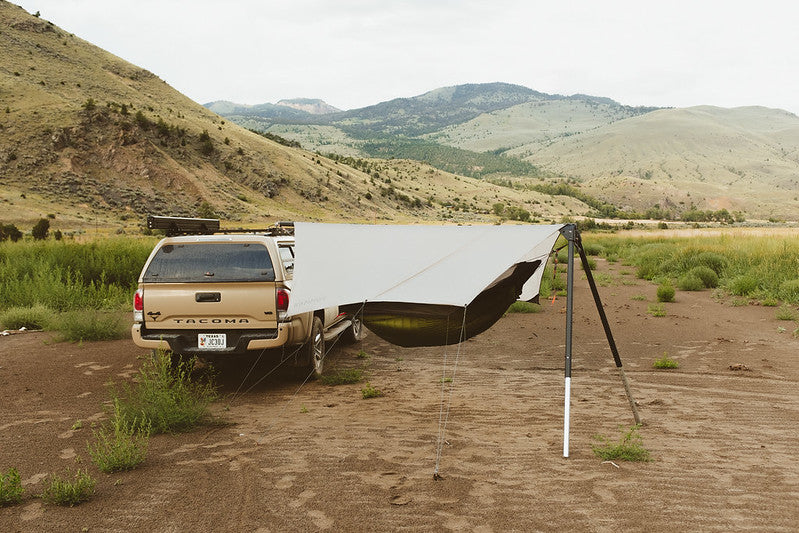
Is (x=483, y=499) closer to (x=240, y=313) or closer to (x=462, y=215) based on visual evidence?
(x=240, y=313)

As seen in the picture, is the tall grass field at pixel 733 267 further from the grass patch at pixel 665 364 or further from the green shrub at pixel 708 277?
the grass patch at pixel 665 364

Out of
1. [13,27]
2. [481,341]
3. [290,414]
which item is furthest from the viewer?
[13,27]

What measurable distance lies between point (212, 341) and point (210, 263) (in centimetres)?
98

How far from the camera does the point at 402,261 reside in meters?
6.64

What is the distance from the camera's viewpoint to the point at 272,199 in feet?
205

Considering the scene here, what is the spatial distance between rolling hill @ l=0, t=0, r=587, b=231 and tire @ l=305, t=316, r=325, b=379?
38599 millimetres

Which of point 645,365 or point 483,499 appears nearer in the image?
point 483,499

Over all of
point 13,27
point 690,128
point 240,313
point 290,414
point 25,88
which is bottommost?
point 290,414

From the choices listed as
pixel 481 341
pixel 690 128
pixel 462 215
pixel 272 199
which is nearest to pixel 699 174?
pixel 690 128

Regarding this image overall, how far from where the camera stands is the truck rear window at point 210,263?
294 inches

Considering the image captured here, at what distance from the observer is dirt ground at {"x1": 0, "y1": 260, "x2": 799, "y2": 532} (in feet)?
14.9

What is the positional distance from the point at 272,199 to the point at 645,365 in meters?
55.9

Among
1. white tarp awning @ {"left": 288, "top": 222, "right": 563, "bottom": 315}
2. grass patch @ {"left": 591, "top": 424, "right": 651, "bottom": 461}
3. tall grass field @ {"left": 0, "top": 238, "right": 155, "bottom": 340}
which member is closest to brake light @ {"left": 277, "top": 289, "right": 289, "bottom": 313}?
white tarp awning @ {"left": 288, "top": 222, "right": 563, "bottom": 315}

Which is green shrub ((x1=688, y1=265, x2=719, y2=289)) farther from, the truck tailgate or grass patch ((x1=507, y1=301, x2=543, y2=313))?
the truck tailgate
